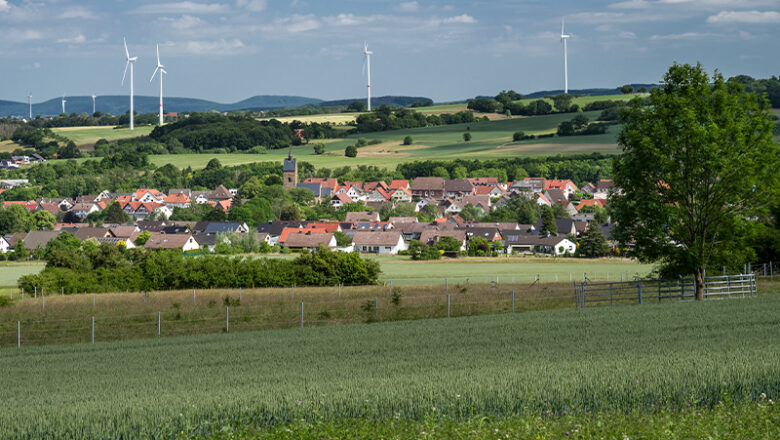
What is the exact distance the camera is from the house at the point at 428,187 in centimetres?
17838

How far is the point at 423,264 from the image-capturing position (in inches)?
3438

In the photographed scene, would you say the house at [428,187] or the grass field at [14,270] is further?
the house at [428,187]

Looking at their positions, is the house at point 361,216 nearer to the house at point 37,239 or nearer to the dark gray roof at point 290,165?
the dark gray roof at point 290,165

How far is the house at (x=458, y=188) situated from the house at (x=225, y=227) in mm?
59937

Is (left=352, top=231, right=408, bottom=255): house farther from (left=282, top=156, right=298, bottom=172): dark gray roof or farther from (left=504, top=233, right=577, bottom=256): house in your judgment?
(left=282, top=156, right=298, bottom=172): dark gray roof

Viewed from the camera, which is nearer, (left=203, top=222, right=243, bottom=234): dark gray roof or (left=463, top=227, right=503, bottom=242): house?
(left=463, top=227, right=503, bottom=242): house

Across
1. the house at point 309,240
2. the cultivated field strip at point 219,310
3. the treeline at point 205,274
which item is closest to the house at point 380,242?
the house at point 309,240

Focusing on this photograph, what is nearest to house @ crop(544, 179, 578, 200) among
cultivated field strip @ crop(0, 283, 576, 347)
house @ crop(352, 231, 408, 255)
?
house @ crop(352, 231, 408, 255)

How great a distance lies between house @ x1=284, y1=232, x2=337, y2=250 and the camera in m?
109

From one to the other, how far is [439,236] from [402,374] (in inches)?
3718

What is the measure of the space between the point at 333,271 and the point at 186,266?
31.9 ft

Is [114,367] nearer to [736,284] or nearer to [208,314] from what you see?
[208,314]

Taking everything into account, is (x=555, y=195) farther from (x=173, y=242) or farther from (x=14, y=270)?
(x=14, y=270)

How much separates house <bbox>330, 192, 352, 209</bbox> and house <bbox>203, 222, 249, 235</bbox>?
35.9 meters
